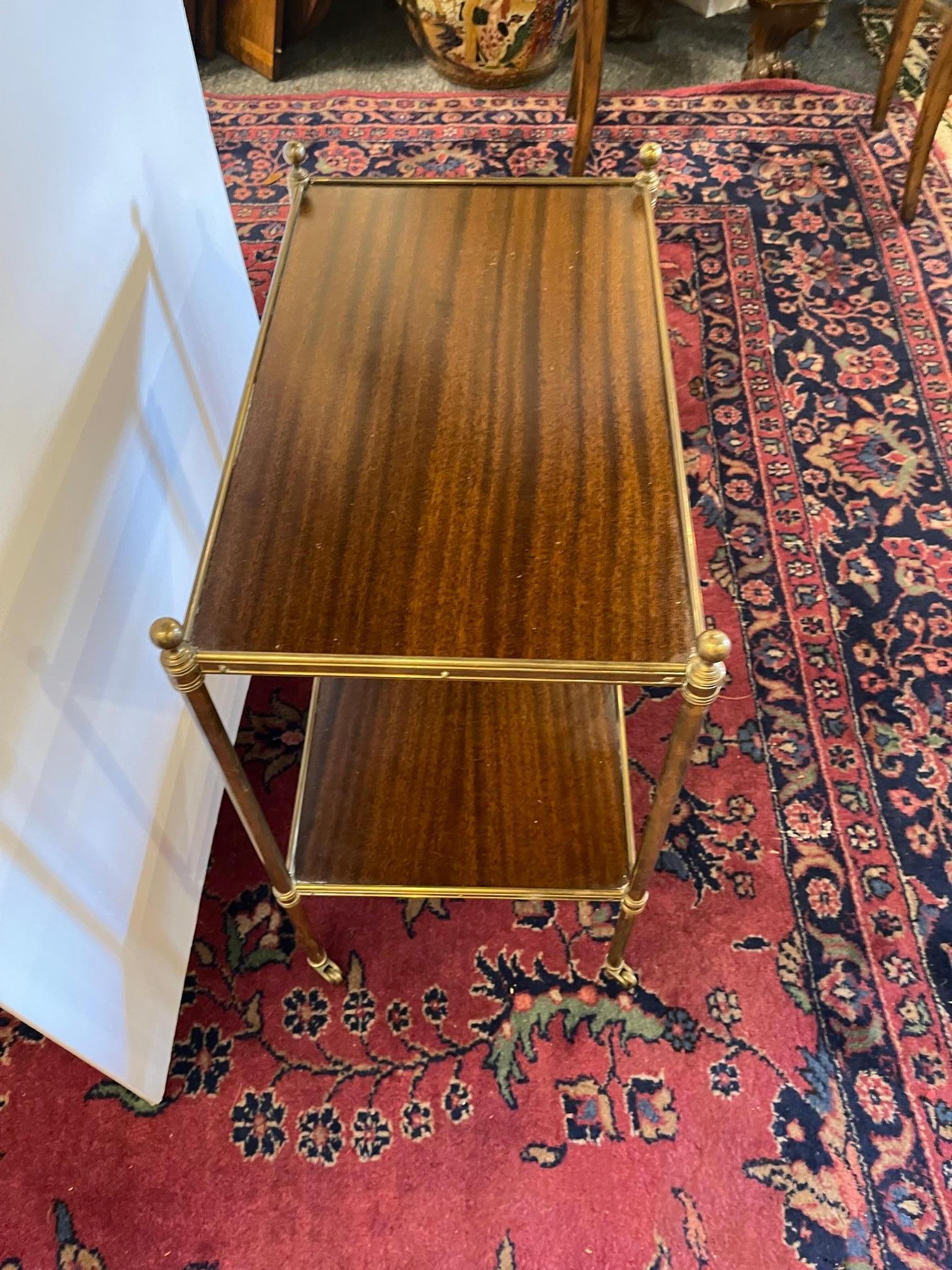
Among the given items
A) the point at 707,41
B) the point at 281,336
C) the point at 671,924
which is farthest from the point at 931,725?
the point at 707,41

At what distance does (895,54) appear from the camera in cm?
173

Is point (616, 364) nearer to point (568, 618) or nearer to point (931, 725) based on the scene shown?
point (568, 618)

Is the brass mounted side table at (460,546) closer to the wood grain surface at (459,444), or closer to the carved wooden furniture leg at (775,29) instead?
the wood grain surface at (459,444)

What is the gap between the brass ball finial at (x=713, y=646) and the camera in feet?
1.82

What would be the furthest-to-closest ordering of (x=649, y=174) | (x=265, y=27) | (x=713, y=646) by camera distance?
(x=265, y=27), (x=649, y=174), (x=713, y=646)

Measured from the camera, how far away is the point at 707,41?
7.00ft

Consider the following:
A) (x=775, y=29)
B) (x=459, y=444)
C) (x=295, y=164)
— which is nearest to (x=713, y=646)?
(x=459, y=444)

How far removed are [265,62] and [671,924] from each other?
6.60 ft

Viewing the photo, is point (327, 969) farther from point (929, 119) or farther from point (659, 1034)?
point (929, 119)

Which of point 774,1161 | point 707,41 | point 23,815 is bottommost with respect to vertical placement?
point 774,1161

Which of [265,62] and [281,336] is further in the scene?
[265,62]

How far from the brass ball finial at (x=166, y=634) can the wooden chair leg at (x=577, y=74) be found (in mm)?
1556

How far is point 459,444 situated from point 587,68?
52.2 inches

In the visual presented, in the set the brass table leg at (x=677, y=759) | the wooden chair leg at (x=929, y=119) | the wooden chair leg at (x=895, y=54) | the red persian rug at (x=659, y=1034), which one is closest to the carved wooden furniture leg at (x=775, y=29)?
the wooden chair leg at (x=895, y=54)
